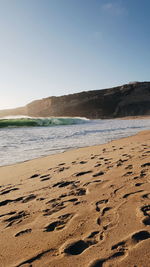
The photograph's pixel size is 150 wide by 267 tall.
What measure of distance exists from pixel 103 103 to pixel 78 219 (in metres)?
60.5

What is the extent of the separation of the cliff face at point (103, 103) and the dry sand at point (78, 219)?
53780 mm

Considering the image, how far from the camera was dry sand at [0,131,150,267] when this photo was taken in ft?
6.49

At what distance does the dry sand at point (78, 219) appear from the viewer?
198 centimetres

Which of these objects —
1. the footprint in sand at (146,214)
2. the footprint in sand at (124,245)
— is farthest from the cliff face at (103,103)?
the footprint in sand at (124,245)

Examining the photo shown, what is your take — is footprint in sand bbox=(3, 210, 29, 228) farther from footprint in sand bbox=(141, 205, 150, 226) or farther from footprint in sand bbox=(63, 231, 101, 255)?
footprint in sand bbox=(141, 205, 150, 226)

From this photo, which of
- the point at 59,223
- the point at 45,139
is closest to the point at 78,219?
the point at 59,223

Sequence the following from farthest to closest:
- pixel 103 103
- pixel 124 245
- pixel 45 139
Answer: pixel 103 103 < pixel 45 139 < pixel 124 245

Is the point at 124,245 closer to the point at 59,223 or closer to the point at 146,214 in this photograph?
the point at 146,214

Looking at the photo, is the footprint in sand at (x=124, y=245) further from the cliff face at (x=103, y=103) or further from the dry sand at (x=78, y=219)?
the cliff face at (x=103, y=103)

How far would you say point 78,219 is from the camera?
2.65m

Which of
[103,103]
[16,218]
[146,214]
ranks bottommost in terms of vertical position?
[16,218]

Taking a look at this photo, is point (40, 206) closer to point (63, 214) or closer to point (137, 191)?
point (63, 214)

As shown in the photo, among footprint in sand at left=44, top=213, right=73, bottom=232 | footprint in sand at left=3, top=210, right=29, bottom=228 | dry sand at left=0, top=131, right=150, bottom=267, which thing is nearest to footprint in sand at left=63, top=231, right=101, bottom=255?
dry sand at left=0, top=131, right=150, bottom=267

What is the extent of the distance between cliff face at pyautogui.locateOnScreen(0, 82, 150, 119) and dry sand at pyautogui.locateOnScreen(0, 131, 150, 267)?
5378cm
